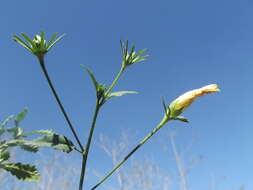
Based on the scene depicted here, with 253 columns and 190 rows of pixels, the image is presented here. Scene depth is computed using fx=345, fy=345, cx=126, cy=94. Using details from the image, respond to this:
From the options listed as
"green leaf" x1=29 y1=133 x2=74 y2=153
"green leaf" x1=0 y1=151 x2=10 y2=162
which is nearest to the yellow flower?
"green leaf" x1=29 y1=133 x2=74 y2=153

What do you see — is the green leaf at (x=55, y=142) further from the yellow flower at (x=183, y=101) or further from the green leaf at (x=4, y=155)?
the yellow flower at (x=183, y=101)

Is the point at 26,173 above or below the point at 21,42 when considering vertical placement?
below

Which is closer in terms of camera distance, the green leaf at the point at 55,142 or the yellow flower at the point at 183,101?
the green leaf at the point at 55,142

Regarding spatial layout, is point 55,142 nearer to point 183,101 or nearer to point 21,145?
point 21,145

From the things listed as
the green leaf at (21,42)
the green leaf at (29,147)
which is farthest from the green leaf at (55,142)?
the green leaf at (21,42)

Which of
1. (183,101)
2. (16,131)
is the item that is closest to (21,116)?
(16,131)

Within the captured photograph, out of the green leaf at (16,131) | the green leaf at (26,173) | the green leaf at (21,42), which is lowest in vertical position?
the green leaf at (26,173)

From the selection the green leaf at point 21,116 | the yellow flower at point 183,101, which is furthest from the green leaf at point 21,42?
the yellow flower at point 183,101

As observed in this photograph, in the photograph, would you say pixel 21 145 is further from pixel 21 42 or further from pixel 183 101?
pixel 183 101

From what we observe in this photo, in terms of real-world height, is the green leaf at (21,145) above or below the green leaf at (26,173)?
above

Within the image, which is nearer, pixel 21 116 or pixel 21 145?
pixel 21 145
